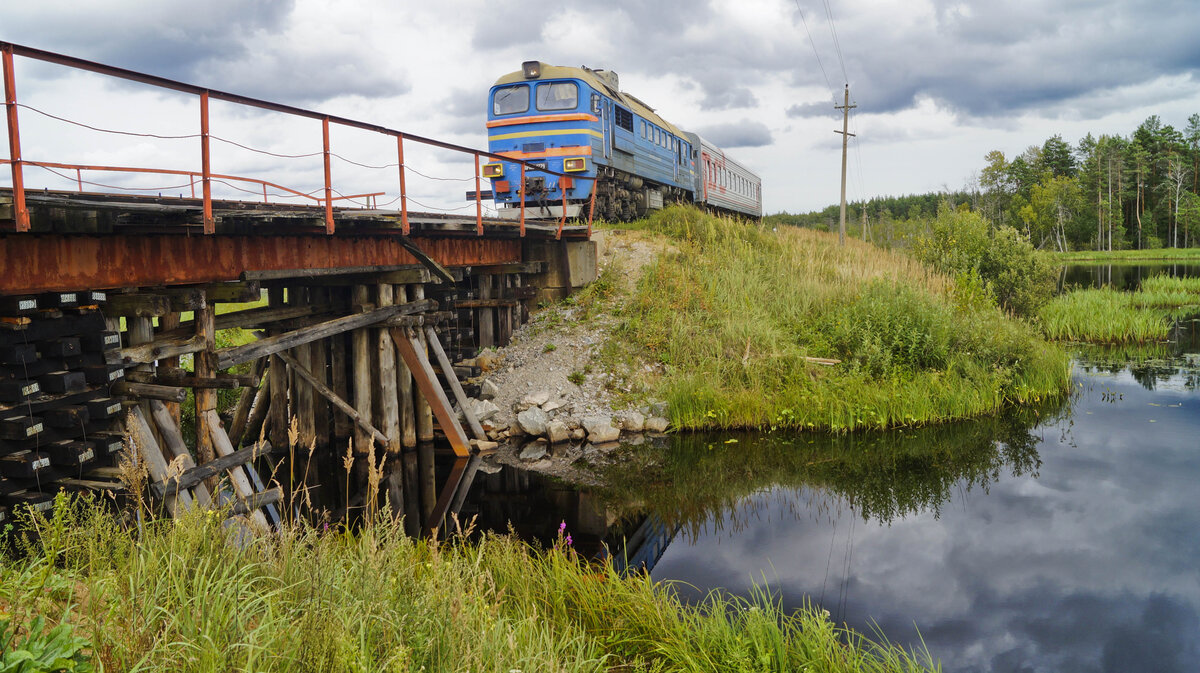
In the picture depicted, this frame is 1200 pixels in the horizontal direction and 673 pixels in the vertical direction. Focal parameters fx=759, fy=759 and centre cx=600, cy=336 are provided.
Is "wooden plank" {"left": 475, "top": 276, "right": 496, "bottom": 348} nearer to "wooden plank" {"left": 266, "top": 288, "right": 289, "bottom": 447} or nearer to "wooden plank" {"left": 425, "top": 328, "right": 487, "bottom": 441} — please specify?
"wooden plank" {"left": 425, "top": 328, "right": 487, "bottom": 441}

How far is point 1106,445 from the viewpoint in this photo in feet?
36.0

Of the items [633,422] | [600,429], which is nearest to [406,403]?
[600,429]

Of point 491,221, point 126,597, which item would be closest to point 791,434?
point 491,221

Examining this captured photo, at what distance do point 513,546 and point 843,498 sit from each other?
4.73 m

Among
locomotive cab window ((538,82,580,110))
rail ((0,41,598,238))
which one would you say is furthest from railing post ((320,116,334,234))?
locomotive cab window ((538,82,580,110))

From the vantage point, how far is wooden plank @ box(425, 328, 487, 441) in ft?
35.2

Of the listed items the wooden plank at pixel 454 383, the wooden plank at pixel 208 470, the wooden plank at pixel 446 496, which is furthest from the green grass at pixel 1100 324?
the wooden plank at pixel 208 470

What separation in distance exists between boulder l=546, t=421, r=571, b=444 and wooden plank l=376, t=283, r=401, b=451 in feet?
7.26

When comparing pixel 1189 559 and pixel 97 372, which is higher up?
pixel 97 372

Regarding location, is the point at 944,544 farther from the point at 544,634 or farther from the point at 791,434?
the point at 544,634

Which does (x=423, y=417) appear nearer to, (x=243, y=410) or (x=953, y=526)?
(x=243, y=410)

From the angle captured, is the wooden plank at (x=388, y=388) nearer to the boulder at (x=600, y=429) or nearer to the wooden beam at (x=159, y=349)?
the boulder at (x=600, y=429)

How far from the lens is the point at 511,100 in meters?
16.2

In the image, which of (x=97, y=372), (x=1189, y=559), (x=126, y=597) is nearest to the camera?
(x=126, y=597)
